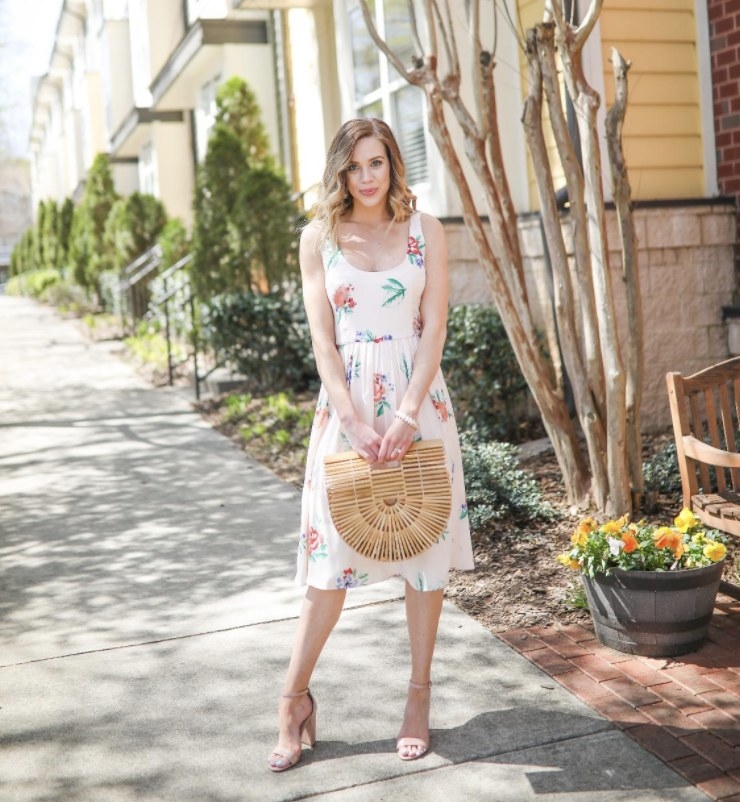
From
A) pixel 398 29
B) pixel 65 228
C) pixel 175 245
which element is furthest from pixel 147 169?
pixel 398 29

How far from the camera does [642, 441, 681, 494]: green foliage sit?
5.56 meters

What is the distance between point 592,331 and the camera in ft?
16.8

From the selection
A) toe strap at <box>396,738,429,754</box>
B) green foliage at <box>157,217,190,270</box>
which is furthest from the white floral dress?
green foliage at <box>157,217,190,270</box>

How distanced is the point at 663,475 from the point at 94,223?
693 inches

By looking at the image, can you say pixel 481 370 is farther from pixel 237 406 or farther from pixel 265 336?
pixel 265 336

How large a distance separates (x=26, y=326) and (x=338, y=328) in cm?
1731

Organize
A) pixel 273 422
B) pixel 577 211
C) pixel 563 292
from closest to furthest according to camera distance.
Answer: pixel 577 211 → pixel 563 292 → pixel 273 422

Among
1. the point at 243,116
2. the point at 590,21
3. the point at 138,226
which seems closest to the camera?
the point at 590,21

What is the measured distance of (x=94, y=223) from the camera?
836 inches

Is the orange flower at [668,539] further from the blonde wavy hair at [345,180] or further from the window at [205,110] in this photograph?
the window at [205,110]

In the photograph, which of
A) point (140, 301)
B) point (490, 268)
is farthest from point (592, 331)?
point (140, 301)

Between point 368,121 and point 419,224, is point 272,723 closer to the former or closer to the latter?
point 419,224

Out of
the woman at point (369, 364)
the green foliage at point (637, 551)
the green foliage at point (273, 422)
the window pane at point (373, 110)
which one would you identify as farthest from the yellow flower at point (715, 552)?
the window pane at point (373, 110)

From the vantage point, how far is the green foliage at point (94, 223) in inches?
822
